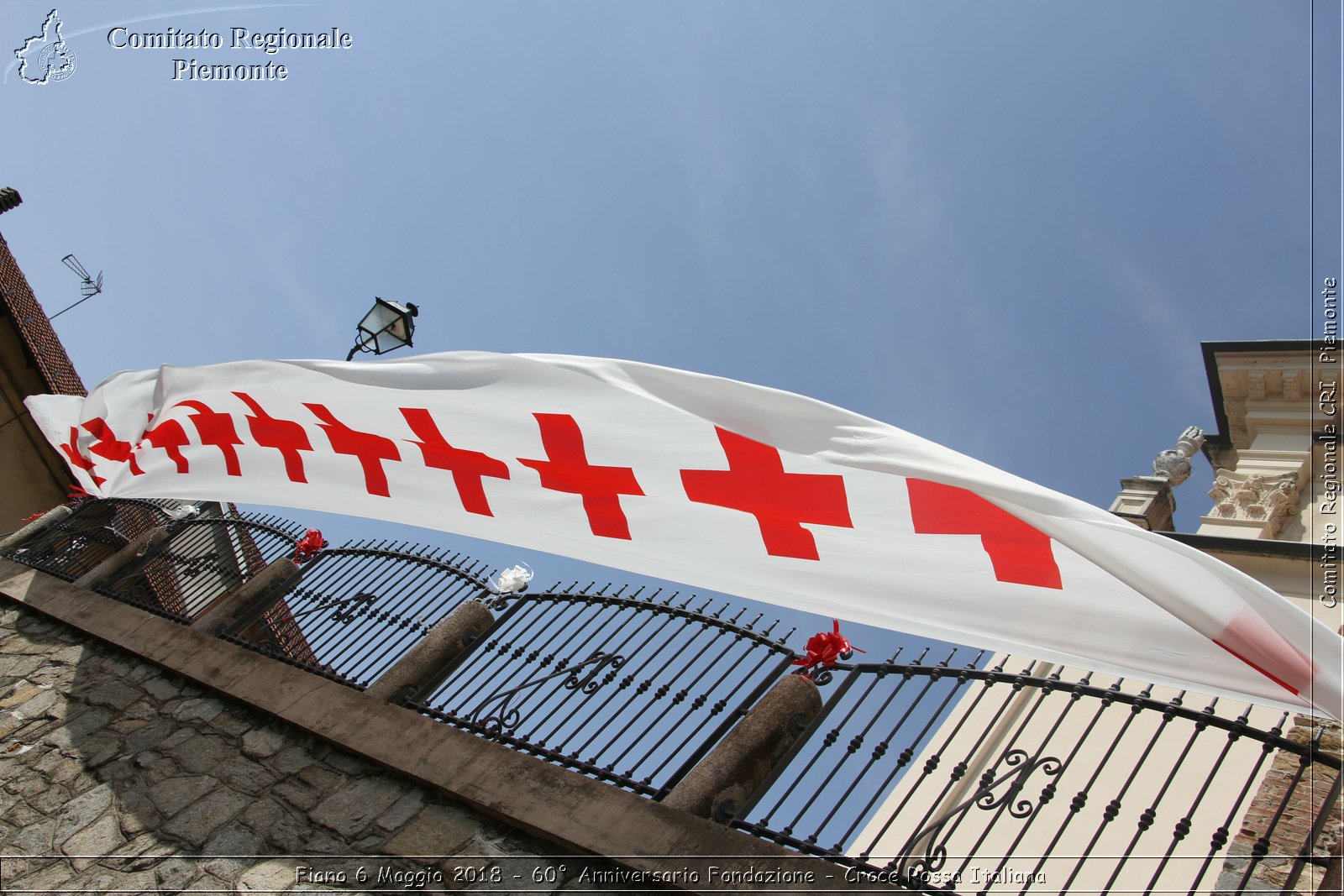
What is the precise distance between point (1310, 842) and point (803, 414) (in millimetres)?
2501

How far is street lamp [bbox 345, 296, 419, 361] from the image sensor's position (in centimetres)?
862

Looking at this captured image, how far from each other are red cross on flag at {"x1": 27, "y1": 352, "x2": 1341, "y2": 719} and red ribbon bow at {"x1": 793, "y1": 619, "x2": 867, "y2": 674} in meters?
0.81

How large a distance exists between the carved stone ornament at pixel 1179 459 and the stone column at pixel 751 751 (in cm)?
863

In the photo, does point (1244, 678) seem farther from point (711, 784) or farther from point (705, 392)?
point (705, 392)

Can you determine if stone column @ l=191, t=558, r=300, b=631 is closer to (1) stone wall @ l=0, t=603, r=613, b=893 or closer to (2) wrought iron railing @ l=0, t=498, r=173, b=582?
(1) stone wall @ l=0, t=603, r=613, b=893

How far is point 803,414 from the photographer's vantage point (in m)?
4.45

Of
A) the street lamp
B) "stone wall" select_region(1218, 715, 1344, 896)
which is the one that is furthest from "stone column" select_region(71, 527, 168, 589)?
"stone wall" select_region(1218, 715, 1344, 896)

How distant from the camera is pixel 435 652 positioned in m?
5.86

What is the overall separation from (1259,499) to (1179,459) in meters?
1.51

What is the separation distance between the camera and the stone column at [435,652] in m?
5.71

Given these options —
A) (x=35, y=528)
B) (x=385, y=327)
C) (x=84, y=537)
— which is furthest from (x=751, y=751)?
(x=35, y=528)

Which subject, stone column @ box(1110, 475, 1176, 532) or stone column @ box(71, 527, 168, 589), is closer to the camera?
stone column @ box(71, 527, 168, 589)

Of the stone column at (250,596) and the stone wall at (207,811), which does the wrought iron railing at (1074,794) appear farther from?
the stone column at (250,596)

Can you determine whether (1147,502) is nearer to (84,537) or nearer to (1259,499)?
(1259,499)
